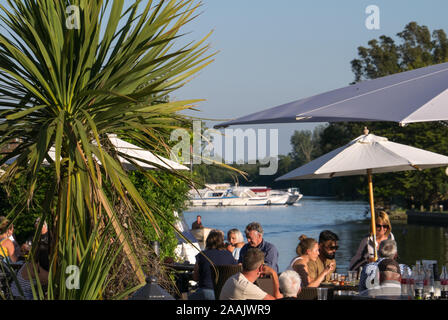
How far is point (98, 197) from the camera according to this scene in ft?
17.8

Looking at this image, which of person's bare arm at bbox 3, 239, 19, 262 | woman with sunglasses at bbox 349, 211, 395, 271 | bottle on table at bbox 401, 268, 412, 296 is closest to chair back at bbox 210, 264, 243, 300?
bottle on table at bbox 401, 268, 412, 296

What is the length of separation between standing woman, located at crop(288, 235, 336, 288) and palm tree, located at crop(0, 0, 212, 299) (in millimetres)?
2079

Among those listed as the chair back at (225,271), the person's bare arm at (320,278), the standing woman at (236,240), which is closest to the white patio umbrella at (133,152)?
the chair back at (225,271)

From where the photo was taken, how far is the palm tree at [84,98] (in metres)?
5.32

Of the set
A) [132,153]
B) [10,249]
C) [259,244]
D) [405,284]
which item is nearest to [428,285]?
[405,284]

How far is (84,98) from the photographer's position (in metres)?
5.71

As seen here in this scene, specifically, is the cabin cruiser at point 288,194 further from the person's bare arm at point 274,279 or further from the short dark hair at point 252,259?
the short dark hair at point 252,259

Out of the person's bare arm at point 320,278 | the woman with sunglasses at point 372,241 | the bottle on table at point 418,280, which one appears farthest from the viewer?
A: the woman with sunglasses at point 372,241

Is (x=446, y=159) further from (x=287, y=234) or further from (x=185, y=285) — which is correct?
(x=287, y=234)

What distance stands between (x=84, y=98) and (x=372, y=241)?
13.2 ft

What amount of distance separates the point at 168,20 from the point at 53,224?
1.87 meters

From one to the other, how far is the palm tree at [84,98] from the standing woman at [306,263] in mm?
2079

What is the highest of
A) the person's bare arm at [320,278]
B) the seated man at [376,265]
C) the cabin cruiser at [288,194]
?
the seated man at [376,265]
